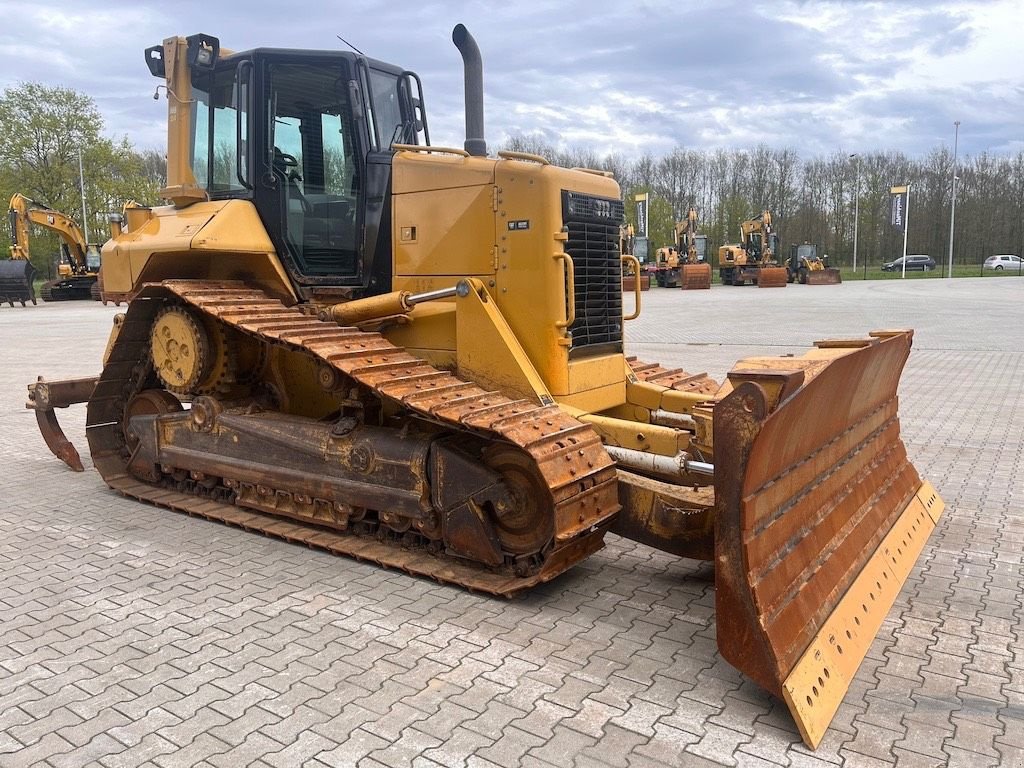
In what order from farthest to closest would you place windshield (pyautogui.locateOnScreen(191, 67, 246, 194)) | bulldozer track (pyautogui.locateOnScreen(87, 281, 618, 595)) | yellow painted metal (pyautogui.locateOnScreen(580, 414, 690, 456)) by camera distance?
windshield (pyautogui.locateOnScreen(191, 67, 246, 194)) → yellow painted metal (pyautogui.locateOnScreen(580, 414, 690, 456)) → bulldozer track (pyautogui.locateOnScreen(87, 281, 618, 595))

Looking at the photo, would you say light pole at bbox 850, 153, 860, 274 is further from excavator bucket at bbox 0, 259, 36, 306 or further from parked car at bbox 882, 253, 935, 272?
excavator bucket at bbox 0, 259, 36, 306

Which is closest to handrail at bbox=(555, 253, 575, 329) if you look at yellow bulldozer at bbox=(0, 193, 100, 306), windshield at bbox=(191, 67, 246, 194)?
windshield at bbox=(191, 67, 246, 194)

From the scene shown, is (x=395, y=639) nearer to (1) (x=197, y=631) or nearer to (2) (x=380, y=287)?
(1) (x=197, y=631)

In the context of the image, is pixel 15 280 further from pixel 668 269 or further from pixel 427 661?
pixel 427 661

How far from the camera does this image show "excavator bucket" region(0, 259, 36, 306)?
112 feet

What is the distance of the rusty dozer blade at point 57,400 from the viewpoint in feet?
23.1

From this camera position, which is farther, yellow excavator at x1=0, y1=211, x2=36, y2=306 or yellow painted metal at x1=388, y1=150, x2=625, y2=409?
yellow excavator at x1=0, y1=211, x2=36, y2=306

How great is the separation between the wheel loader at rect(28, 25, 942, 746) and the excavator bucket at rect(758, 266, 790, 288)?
38.2 meters

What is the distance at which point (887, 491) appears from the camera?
5.02m

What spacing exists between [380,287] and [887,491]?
3664 millimetres

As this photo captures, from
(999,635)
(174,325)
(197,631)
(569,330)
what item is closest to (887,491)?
(999,635)

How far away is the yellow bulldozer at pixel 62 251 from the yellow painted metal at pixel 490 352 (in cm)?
2827

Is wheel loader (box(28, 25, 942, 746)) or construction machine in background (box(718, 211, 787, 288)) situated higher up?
construction machine in background (box(718, 211, 787, 288))

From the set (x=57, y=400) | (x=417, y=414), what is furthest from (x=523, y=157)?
(x=57, y=400)
